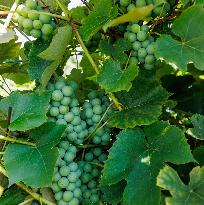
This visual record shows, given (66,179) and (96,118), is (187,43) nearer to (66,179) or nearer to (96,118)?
(96,118)

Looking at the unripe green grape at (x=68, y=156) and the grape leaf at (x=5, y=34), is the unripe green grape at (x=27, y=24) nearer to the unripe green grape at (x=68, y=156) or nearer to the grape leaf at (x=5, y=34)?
the grape leaf at (x=5, y=34)

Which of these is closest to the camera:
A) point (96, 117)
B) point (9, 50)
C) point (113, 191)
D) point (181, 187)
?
point (181, 187)

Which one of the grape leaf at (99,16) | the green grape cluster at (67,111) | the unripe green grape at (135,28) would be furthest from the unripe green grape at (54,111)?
the unripe green grape at (135,28)

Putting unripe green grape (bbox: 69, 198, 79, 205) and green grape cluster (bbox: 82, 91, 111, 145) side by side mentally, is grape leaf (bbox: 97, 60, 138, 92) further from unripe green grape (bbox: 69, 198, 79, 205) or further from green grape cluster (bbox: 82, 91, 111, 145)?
unripe green grape (bbox: 69, 198, 79, 205)

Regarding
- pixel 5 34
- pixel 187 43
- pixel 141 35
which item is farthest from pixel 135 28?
pixel 5 34

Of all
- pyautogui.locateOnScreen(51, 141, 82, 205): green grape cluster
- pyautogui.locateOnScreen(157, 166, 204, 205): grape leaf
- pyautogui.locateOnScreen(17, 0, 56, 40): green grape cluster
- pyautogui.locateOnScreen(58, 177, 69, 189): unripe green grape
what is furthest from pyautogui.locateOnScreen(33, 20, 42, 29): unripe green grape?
pyautogui.locateOnScreen(157, 166, 204, 205): grape leaf

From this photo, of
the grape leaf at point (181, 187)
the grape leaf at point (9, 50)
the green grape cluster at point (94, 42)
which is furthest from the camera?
the grape leaf at point (9, 50)
